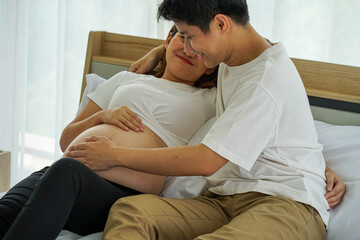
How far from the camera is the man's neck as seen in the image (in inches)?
50.1

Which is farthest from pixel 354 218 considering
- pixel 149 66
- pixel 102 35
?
pixel 102 35

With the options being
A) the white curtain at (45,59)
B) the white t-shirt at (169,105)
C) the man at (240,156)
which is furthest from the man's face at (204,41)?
the white curtain at (45,59)

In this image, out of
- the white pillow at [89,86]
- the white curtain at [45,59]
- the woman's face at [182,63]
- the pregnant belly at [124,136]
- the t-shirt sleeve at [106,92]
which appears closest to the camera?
the pregnant belly at [124,136]

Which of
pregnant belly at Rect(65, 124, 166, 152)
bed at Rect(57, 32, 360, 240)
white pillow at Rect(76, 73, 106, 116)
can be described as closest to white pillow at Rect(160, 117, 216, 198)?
bed at Rect(57, 32, 360, 240)

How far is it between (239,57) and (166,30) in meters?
1.17

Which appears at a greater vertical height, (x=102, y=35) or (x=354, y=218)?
(x=102, y=35)

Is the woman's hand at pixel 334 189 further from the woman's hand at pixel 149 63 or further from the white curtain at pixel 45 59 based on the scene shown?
the white curtain at pixel 45 59

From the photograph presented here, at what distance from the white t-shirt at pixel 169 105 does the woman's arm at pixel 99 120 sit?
0.05 metres

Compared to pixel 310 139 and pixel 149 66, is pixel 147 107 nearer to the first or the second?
pixel 149 66

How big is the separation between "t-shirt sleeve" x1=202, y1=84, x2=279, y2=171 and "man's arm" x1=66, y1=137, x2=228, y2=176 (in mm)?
32

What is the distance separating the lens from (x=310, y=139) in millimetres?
1278

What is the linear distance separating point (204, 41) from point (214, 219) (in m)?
0.47

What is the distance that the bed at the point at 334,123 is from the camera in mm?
1254

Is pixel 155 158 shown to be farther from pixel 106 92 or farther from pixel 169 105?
pixel 106 92
